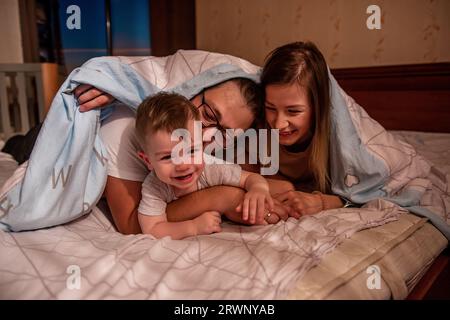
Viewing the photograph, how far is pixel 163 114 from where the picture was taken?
72 centimetres

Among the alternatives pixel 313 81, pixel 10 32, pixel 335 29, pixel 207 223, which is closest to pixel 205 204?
pixel 207 223

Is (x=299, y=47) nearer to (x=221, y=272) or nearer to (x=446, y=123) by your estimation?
(x=221, y=272)

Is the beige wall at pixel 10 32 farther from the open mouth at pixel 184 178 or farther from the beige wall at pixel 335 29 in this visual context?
the open mouth at pixel 184 178

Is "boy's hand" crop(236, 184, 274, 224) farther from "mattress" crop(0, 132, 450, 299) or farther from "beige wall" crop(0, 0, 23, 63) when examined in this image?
"beige wall" crop(0, 0, 23, 63)

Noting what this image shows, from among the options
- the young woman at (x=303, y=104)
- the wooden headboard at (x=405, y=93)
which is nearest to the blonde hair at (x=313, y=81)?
the young woman at (x=303, y=104)

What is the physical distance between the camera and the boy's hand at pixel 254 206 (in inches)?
28.6

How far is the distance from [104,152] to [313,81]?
583 millimetres

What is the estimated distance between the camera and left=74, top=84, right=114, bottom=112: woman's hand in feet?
2.77

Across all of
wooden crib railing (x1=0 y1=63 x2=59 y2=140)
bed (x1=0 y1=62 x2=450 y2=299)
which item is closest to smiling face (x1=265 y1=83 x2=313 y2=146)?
bed (x1=0 y1=62 x2=450 y2=299)

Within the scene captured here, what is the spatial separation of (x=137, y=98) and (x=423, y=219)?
2.50ft

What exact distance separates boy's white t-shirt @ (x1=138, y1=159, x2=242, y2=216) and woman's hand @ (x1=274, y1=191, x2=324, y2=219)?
0.44 feet

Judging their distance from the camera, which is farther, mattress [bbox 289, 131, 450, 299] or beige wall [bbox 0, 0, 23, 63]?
beige wall [bbox 0, 0, 23, 63]

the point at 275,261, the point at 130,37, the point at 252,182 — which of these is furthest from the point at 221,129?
the point at 130,37

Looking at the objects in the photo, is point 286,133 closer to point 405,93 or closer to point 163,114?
point 163,114
